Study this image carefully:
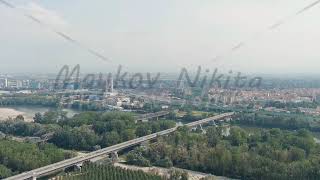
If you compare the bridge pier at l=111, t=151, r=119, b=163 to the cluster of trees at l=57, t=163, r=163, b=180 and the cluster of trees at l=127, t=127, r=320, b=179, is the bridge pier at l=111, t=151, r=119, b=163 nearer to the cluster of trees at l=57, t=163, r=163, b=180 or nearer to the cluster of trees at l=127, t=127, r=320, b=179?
the cluster of trees at l=127, t=127, r=320, b=179

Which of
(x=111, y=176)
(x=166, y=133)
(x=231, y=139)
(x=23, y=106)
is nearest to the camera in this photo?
(x=111, y=176)

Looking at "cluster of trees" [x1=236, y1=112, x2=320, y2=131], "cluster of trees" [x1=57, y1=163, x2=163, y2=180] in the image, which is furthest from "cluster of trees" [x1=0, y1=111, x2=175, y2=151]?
"cluster of trees" [x1=236, y1=112, x2=320, y2=131]

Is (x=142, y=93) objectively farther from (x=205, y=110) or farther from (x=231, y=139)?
(x=231, y=139)

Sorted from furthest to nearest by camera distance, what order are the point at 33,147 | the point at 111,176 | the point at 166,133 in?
the point at 166,133
the point at 33,147
the point at 111,176

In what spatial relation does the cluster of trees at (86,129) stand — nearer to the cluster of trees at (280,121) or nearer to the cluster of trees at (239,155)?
the cluster of trees at (239,155)

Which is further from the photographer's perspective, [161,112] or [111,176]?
[161,112]

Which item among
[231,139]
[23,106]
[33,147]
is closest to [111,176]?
[33,147]

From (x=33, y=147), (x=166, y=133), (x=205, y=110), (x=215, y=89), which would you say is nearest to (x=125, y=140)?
(x=166, y=133)
